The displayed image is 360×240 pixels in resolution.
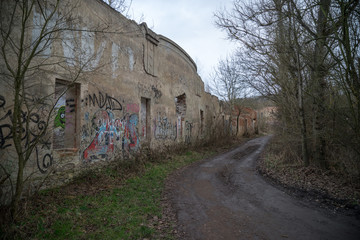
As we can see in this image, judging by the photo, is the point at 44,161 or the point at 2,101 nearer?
the point at 2,101

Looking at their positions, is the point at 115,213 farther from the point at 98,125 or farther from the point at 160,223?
the point at 98,125

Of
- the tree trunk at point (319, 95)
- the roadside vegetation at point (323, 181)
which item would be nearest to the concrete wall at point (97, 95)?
the roadside vegetation at point (323, 181)

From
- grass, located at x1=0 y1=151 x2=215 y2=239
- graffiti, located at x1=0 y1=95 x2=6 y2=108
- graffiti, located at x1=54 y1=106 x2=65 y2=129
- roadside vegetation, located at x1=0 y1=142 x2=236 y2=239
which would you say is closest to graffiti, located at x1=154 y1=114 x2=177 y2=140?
roadside vegetation, located at x1=0 y1=142 x2=236 y2=239

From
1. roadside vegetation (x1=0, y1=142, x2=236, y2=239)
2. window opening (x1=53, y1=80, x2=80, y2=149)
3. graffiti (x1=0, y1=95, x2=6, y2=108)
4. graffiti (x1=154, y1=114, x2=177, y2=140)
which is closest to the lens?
roadside vegetation (x1=0, y1=142, x2=236, y2=239)

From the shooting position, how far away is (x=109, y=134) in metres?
7.50

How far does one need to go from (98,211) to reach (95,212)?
0.22ft

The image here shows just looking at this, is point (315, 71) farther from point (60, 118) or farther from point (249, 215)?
point (60, 118)

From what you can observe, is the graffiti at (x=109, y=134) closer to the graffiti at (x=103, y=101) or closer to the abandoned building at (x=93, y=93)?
the abandoned building at (x=93, y=93)

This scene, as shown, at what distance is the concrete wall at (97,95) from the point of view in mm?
5094

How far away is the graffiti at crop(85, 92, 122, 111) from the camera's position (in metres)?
6.73

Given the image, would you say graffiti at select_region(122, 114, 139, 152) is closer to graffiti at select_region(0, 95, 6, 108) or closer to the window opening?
the window opening

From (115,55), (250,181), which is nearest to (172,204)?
(250,181)

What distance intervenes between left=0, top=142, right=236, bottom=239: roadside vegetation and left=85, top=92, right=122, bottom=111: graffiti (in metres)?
2.09

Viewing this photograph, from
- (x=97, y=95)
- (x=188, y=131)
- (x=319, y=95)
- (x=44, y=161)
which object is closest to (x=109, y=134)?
(x=97, y=95)
